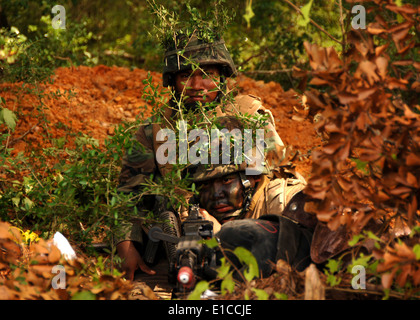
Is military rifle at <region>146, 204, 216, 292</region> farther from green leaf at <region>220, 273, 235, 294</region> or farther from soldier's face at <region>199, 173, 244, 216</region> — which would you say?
soldier's face at <region>199, 173, 244, 216</region>

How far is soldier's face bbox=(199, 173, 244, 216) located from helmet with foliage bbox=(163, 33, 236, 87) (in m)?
0.90

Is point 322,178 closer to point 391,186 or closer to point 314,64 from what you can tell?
point 391,186

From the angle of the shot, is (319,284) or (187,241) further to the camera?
(187,241)

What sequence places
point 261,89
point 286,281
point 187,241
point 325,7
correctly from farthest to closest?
point 325,7
point 261,89
point 187,241
point 286,281

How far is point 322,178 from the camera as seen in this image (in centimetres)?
261

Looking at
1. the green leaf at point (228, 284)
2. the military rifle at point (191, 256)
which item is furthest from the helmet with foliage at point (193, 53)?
the green leaf at point (228, 284)

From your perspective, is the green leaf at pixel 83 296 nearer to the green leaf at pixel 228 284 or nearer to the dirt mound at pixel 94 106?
the green leaf at pixel 228 284

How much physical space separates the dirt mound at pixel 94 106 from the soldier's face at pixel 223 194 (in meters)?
1.80

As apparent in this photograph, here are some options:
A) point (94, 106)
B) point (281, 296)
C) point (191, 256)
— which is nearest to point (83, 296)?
point (191, 256)

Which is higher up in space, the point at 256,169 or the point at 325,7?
the point at 325,7

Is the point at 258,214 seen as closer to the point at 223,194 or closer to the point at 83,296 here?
the point at 223,194

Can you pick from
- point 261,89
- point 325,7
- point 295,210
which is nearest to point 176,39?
point 295,210
